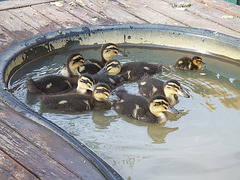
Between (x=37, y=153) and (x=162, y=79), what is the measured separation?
7.30 feet

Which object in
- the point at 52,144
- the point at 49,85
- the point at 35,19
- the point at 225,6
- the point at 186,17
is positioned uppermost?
the point at 225,6

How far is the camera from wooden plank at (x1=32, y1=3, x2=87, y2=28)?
5085 millimetres

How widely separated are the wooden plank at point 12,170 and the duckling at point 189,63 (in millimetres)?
2608

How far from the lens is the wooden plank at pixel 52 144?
2.37m

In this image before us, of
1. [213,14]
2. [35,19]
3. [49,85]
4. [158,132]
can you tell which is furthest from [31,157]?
[213,14]

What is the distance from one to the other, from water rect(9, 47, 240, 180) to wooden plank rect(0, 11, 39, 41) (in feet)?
1.29

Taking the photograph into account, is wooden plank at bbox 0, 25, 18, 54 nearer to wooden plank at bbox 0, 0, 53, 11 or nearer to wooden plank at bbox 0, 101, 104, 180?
wooden plank at bbox 0, 0, 53, 11

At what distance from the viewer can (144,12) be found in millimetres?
5516

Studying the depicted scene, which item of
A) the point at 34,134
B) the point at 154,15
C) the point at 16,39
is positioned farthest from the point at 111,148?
the point at 154,15

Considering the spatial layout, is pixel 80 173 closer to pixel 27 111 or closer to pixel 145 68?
pixel 27 111

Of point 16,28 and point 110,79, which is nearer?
point 110,79

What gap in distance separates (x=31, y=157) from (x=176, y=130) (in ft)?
4.86

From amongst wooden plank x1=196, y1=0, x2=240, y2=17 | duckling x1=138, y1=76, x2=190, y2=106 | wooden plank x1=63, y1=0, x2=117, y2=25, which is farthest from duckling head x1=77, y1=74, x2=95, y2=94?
wooden plank x1=196, y1=0, x2=240, y2=17

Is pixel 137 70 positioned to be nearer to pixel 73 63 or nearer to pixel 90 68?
pixel 90 68
